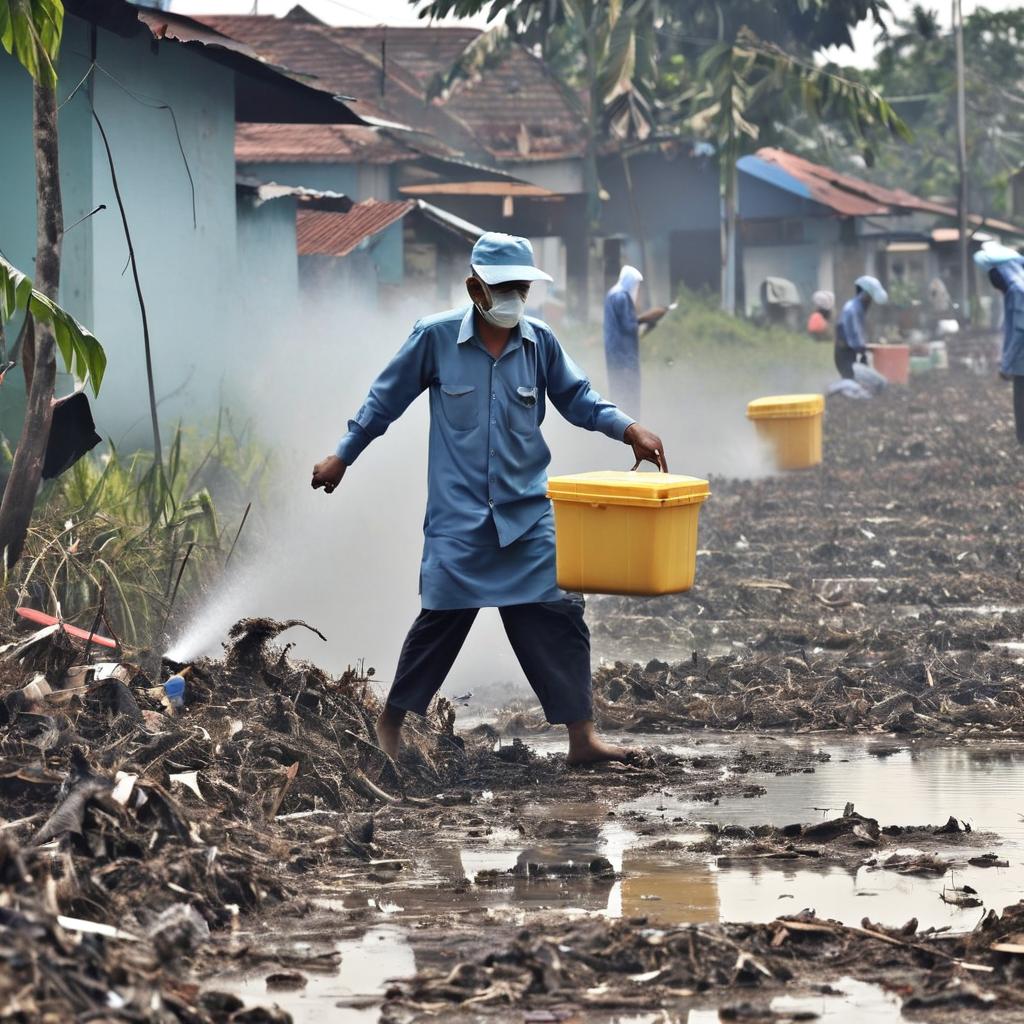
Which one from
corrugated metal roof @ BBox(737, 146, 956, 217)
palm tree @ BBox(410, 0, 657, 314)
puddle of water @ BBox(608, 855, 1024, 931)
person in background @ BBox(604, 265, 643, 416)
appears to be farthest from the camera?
corrugated metal roof @ BBox(737, 146, 956, 217)

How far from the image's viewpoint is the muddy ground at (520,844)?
13.7 feet

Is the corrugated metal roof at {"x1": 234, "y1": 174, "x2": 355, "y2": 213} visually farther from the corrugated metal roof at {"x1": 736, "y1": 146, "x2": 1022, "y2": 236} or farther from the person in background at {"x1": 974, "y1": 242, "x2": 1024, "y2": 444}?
the corrugated metal roof at {"x1": 736, "y1": 146, "x2": 1022, "y2": 236}

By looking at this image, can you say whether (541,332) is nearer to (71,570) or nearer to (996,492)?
(71,570)

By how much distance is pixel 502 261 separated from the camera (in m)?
6.73

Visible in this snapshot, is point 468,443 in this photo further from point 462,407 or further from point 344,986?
point 344,986

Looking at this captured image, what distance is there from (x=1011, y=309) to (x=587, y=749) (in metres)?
12.9

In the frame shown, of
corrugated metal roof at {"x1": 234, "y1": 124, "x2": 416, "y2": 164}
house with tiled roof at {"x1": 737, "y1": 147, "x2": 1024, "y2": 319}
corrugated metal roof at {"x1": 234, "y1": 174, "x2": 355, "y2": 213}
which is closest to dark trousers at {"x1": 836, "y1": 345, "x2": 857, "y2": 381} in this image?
corrugated metal roof at {"x1": 234, "y1": 174, "x2": 355, "y2": 213}

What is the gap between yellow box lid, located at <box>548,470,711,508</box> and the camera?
6.89m

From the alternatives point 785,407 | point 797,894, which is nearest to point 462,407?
point 797,894

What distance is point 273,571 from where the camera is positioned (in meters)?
10.6

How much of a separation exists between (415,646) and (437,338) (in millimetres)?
1098

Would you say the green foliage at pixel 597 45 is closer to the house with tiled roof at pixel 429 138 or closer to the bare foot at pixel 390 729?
the house with tiled roof at pixel 429 138

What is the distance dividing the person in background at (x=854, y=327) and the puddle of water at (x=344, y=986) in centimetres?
1964

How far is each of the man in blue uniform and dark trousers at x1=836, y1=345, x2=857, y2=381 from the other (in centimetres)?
1814
